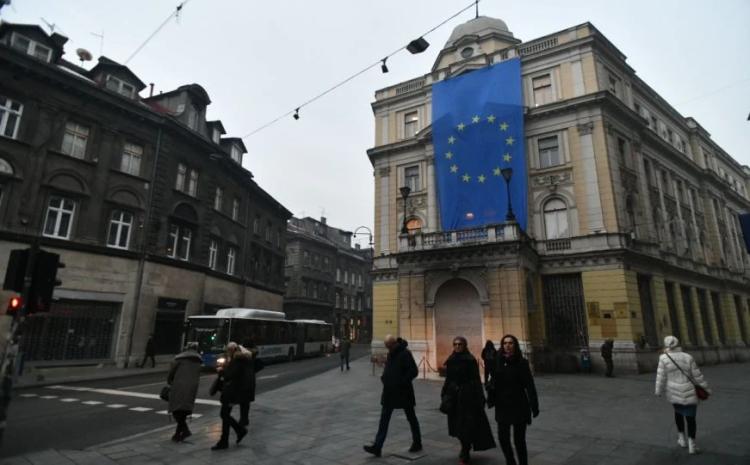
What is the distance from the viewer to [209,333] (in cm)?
Result: 2162

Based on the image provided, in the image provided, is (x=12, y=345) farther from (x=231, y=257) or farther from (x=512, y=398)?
(x=231, y=257)

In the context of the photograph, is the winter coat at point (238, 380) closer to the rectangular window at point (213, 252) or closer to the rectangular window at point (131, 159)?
the rectangular window at point (131, 159)

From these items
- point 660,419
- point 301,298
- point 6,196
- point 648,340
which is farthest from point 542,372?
point 301,298

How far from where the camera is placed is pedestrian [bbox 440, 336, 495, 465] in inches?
231

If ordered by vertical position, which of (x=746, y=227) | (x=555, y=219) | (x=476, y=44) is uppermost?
(x=476, y=44)

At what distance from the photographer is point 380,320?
2655 centimetres

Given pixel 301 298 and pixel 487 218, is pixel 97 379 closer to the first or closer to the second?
pixel 487 218

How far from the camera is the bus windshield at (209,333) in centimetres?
2138

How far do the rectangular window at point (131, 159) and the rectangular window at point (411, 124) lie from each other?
1696 cm

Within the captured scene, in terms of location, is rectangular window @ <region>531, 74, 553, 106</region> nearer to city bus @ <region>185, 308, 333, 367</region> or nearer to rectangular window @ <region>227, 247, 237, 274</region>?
city bus @ <region>185, 308, 333, 367</region>

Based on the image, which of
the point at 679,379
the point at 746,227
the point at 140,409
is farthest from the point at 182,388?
the point at 746,227

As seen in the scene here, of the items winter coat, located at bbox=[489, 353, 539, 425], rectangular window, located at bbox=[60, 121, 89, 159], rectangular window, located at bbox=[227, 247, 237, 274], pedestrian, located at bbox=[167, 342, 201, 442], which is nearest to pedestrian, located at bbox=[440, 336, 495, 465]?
winter coat, located at bbox=[489, 353, 539, 425]

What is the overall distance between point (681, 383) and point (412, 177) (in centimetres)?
2286

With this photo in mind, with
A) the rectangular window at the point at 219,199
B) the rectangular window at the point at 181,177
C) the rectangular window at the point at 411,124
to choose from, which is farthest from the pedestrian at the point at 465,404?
the rectangular window at the point at 219,199
